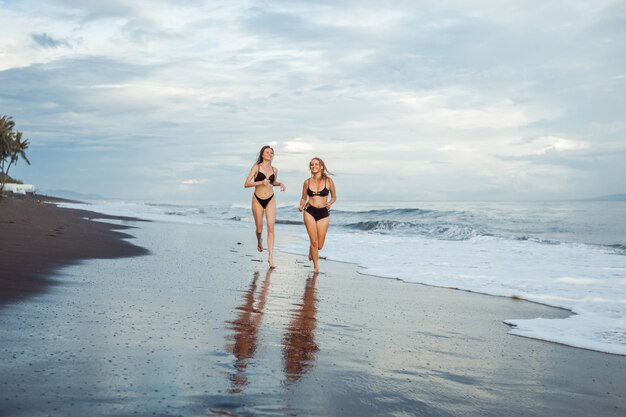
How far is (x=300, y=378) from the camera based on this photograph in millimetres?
3701

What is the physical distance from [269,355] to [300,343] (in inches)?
21.6

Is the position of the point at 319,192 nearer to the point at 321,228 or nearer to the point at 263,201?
the point at 321,228

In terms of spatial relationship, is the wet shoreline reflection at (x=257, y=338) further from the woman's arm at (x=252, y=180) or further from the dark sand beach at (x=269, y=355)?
the woman's arm at (x=252, y=180)

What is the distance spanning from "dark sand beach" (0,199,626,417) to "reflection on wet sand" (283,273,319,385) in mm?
15

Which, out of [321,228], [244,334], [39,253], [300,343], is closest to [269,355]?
[300,343]

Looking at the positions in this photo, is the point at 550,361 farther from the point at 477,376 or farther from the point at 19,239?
the point at 19,239

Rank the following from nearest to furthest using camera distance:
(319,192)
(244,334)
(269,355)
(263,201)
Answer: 1. (269,355)
2. (244,334)
3. (319,192)
4. (263,201)

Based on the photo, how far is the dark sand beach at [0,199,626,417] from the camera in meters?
3.19

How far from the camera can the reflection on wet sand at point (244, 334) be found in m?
3.59

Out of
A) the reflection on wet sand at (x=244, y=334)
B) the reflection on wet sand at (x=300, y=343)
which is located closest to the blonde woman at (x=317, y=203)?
the reflection on wet sand at (x=244, y=334)

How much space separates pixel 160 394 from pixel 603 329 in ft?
17.0

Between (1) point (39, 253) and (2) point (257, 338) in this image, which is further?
(1) point (39, 253)

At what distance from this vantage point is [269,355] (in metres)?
4.21

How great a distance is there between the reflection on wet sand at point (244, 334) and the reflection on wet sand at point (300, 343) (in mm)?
271
